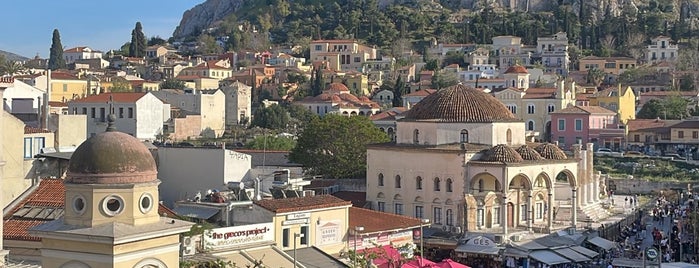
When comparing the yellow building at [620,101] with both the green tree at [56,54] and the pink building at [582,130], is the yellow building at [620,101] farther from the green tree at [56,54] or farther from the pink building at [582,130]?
the green tree at [56,54]

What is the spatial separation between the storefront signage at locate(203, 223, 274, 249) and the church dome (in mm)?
9479

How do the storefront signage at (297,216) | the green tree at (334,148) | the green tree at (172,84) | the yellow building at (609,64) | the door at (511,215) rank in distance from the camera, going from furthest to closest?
the yellow building at (609,64) → the green tree at (172,84) → the green tree at (334,148) → the door at (511,215) → the storefront signage at (297,216)

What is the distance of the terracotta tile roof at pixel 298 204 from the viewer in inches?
1075

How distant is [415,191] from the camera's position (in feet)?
139

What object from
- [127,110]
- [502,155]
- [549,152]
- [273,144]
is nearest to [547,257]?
[502,155]

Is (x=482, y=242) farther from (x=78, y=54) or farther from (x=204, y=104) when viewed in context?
(x=78, y=54)

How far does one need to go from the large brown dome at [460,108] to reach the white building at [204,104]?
141 ft

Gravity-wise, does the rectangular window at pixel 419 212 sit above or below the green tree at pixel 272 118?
below

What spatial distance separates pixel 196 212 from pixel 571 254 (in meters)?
14.2

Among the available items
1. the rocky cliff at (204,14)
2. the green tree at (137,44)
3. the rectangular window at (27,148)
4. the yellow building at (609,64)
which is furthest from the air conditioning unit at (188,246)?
the rocky cliff at (204,14)

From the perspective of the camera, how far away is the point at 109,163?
13969 mm

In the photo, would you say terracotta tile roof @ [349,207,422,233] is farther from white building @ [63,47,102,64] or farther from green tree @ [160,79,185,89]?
white building @ [63,47,102,64]

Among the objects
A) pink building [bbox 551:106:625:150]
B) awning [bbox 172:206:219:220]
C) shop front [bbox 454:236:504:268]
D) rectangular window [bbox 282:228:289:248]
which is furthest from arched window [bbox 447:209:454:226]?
pink building [bbox 551:106:625:150]

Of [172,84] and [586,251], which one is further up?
[172,84]
